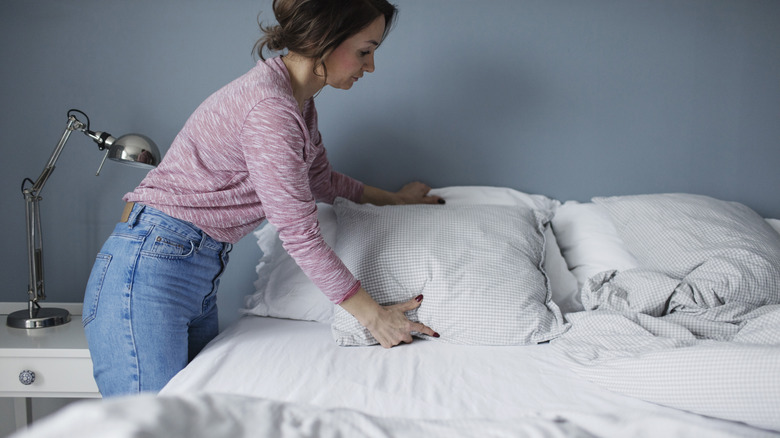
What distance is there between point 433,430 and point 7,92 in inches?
72.1

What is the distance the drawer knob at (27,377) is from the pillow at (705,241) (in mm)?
1689

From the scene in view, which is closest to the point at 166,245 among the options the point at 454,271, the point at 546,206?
the point at 454,271

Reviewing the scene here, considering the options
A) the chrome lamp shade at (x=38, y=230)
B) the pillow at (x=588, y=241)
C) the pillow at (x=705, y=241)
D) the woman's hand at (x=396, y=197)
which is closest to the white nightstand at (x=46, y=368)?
the chrome lamp shade at (x=38, y=230)

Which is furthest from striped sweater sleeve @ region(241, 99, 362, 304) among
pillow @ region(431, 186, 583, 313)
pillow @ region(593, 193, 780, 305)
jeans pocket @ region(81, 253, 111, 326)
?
pillow @ region(593, 193, 780, 305)

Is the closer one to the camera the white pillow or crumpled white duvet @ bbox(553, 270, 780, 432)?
crumpled white duvet @ bbox(553, 270, 780, 432)

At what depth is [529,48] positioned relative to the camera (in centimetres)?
189

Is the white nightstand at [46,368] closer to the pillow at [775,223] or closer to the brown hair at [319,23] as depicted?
the brown hair at [319,23]

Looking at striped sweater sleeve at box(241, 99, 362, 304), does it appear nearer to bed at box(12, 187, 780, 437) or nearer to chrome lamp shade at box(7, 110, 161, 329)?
bed at box(12, 187, 780, 437)

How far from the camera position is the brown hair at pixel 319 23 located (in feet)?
3.77

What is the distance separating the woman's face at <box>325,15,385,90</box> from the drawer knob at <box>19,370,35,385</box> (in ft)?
3.61

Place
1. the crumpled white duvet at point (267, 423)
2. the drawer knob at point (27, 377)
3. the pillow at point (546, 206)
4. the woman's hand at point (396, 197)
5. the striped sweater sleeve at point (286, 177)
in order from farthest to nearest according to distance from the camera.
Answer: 1. the woman's hand at point (396, 197)
2. the pillow at point (546, 206)
3. the drawer knob at point (27, 377)
4. the striped sweater sleeve at point (286, 177)
5. the crumpled white duvet at point (267, 423)

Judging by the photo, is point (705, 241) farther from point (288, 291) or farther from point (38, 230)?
point (38, 230)

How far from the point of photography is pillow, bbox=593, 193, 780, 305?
54.2 inches

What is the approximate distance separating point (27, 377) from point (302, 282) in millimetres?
757
